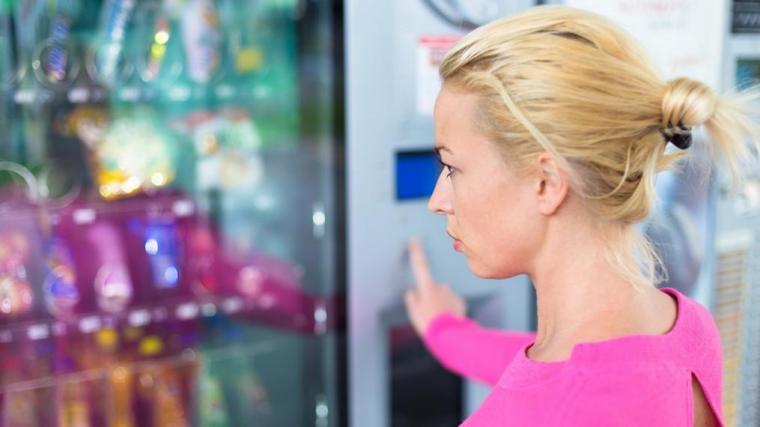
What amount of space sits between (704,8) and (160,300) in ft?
4.76

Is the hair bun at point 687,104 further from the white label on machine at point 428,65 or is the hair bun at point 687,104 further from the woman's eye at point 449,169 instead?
the white label on machine at point 428,65

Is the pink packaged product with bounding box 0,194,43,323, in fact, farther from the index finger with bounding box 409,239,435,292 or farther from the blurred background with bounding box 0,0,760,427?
the index finger with bounding box 409,239,435,292

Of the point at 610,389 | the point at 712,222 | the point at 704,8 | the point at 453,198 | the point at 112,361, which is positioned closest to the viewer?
the point at 610,389

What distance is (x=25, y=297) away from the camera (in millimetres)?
1689

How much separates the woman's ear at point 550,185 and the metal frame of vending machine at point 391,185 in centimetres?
69

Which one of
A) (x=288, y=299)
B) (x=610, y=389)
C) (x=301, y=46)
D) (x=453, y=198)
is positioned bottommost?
(x=288, y=299)

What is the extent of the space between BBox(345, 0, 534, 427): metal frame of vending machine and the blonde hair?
0.59m

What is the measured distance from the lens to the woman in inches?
36.5

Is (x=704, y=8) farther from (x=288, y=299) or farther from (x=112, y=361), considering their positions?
(x=112, y=361)

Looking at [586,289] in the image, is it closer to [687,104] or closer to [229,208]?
[687,104]

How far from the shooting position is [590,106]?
931 millimetres

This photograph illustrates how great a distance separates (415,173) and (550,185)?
0.76 meters

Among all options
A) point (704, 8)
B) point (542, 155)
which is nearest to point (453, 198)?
point (542, 155)

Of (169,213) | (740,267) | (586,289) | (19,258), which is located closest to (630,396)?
(586,289)
